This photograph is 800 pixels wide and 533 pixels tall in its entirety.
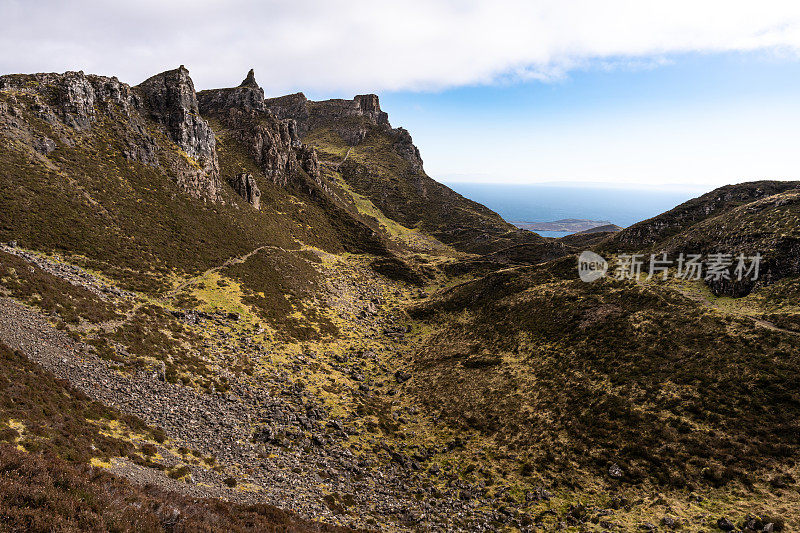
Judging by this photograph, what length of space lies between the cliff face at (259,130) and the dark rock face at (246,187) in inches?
640

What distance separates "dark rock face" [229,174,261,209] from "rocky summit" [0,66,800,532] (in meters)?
5.85

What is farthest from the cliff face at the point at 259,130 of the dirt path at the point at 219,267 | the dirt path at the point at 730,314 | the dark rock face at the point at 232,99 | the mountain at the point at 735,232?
the dirt path at the point at 730,314

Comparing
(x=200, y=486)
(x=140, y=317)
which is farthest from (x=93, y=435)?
(x=140, y=317)

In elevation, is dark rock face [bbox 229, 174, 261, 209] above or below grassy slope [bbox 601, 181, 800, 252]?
above

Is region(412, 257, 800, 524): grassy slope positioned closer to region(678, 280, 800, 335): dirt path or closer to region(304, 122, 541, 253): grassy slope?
region(678, 280, 800, 335): dirt path

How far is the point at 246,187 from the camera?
84.4m

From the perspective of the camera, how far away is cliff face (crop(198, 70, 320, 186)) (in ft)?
328

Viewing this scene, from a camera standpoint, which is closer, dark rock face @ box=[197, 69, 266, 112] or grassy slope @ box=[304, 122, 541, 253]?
dark rock face @ box=[197, 69, 266, 112]

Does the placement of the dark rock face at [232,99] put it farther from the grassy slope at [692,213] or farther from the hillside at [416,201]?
the grassy slope at [692,213]

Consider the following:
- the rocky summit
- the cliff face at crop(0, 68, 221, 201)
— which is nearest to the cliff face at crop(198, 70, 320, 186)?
the cliff face at crop(0, 68, 221, 201)

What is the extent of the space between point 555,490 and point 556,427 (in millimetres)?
7017

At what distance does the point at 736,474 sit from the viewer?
74.4 ft

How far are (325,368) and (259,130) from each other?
85473 millimetres

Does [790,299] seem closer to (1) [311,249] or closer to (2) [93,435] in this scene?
(2) [93,435]
